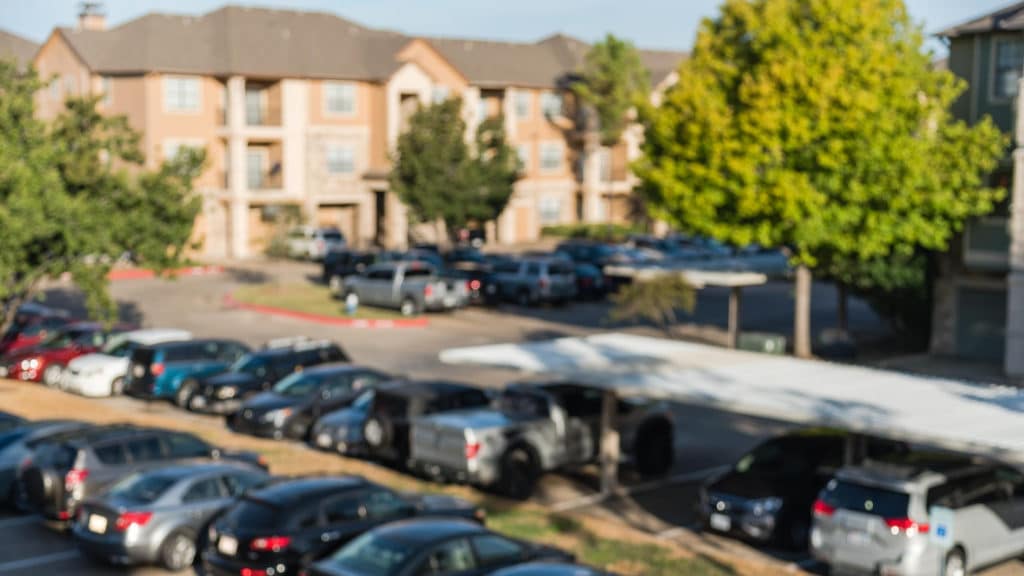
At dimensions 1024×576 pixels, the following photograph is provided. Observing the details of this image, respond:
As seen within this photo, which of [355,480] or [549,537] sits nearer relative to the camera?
[355,480]

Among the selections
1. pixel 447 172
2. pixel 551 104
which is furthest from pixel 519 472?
pixel 551 104

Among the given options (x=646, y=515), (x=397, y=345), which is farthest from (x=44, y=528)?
(x=397, y=345)

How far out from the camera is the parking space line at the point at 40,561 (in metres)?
18.5

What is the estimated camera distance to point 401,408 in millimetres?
23938

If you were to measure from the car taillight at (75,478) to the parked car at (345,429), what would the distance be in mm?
5694

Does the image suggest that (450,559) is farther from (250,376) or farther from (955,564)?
(250,376)

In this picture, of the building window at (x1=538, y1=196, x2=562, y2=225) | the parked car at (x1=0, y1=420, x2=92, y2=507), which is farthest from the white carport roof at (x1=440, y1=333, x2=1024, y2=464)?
the building window at (x1=538, y1=196, x2=562, y2=225)

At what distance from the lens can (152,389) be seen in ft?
105

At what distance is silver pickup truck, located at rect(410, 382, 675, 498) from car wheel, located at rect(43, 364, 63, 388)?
16207 mm

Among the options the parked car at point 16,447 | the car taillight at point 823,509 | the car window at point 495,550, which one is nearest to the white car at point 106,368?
the parked car at point 16,447

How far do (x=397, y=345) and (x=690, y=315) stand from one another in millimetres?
12591

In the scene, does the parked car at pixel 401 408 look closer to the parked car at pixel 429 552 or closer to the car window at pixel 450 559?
the parked car at pixel 429 552

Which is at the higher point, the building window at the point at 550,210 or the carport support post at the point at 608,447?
the building window at the point at 550,210

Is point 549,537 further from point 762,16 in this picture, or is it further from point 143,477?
point 762,16
